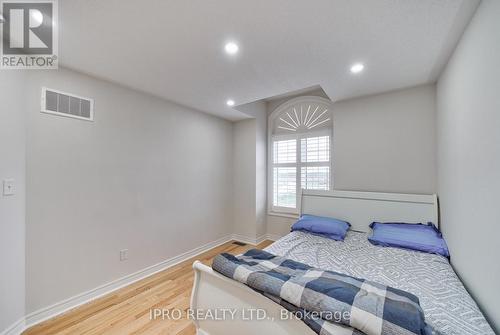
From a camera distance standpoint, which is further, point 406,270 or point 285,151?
point 285,151

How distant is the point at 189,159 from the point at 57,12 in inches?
83.4

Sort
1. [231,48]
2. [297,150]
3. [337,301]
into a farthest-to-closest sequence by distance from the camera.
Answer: [297,150], [231,48], [337,301]

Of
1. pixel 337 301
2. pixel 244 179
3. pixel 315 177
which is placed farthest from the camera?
pixel 244 179

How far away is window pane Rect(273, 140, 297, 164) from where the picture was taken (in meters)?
3.75

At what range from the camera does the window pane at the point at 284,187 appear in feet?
12.3

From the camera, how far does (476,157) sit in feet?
4.35

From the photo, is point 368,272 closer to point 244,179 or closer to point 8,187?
point 244,179

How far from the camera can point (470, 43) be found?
1407 mm

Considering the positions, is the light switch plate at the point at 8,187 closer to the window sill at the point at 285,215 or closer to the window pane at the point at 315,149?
the window sill at the point at 285,215

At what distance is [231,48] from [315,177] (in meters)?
2.50

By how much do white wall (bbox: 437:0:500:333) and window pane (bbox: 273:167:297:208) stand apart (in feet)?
6.97

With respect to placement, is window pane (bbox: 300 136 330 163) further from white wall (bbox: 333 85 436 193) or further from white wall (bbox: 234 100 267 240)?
white wall (bbox: 234 100 267 240)

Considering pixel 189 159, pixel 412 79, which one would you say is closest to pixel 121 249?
pixel 189 159

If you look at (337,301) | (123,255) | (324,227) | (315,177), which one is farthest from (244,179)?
(337,301)
